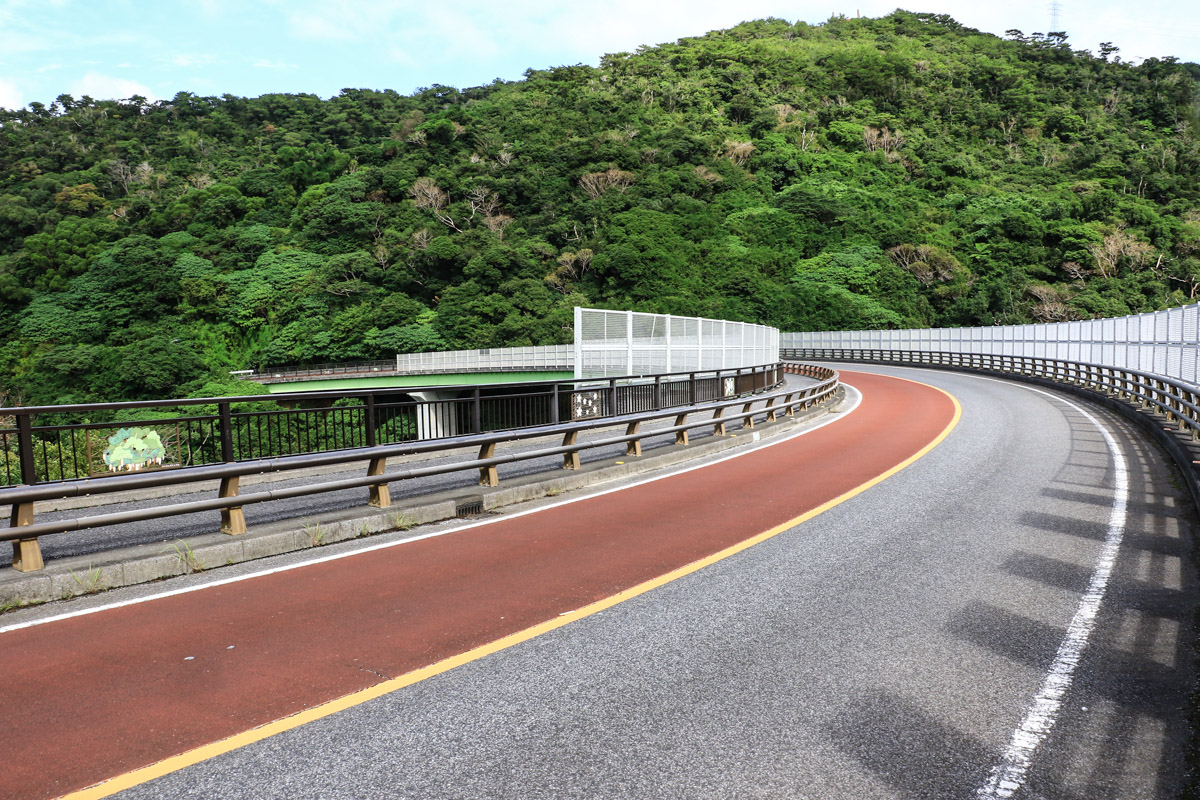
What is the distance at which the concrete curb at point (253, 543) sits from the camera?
6520 mm

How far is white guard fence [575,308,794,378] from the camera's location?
2056 centimetres

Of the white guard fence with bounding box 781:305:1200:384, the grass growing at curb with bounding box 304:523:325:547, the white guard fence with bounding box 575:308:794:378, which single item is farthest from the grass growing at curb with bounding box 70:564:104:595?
the white guard fence with bounding box 781:305:1200:384

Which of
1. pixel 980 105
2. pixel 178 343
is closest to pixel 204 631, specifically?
pixel 178 343

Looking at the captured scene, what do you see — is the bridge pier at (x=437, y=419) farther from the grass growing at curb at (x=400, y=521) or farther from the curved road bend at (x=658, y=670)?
the curved road bend at (x=658, y=670)

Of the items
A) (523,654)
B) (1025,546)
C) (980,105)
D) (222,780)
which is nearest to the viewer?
(222,780)

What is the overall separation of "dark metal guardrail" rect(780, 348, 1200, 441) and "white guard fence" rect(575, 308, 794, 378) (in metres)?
10.7

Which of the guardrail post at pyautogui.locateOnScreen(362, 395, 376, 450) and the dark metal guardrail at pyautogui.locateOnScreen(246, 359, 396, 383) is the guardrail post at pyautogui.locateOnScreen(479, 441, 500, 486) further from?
the dark metal guardrail at pyautogui.locateOnScreen(246, 359, 396, 383)

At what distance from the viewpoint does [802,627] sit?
567 cm

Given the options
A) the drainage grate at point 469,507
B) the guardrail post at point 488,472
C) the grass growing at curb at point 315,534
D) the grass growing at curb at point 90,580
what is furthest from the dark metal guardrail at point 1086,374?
the grass growing at curb at point 90,580

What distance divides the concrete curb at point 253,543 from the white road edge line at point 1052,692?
20.9 feet

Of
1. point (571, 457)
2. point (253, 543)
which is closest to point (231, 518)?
point (253, 543)

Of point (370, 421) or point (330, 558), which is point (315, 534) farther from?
point (370, 421)

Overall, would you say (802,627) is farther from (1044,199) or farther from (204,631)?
(1044,199)

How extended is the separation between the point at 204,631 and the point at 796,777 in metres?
4.18
